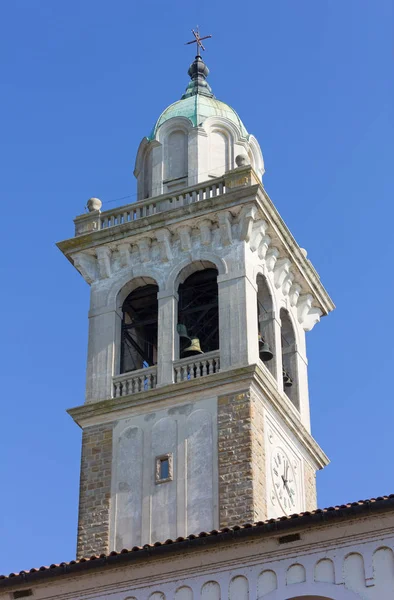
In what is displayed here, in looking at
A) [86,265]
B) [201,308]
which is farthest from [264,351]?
[86,265]

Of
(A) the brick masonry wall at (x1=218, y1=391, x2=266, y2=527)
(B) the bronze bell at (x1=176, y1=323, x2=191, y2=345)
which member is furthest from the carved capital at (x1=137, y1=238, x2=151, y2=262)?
(A) the brick masonry wall at (x1=218, y1=391, x2=266, y2=527)

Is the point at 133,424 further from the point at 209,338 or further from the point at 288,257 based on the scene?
the point at 288,257

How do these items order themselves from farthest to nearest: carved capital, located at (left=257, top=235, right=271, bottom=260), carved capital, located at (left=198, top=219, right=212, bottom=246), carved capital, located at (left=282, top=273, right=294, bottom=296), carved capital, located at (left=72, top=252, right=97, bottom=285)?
carved capital, located at (left=282, top=273, right=294, bottom=296) → carved capital, located at (left=72, top=252, right=97, bottom=285) → carved capital, located at (left=257, top=235, right=271, bottom=260) → carved capital, located at (left=198, top=219, right=212, bottom=246)

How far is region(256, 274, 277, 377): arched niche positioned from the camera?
37562mm

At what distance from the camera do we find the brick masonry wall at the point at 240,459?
109ft

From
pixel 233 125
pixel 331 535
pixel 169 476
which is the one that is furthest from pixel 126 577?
pixel 233 125

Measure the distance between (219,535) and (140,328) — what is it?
16.1 m

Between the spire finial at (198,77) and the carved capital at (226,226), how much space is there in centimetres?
706

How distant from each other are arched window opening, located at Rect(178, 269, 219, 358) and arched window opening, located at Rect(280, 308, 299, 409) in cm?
213

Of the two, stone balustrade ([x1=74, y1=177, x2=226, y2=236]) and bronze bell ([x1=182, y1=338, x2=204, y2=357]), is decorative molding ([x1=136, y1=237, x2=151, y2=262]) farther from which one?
bronze bell ([x1=182, y1=338, x2=204, y2=357])

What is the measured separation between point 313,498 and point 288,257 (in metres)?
6.44

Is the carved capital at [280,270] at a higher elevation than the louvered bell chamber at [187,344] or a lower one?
higher

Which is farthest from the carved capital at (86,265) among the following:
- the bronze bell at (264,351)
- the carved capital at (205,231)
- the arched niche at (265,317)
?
the bronze bell at (264,351)

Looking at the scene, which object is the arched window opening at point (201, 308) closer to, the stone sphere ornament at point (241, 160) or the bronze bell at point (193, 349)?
the bronze bell at point (193, 349)
